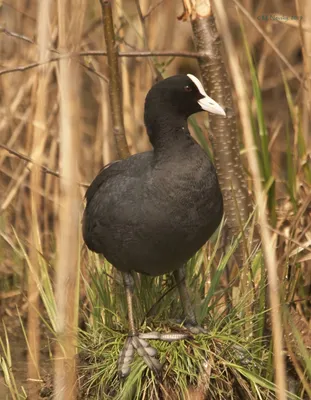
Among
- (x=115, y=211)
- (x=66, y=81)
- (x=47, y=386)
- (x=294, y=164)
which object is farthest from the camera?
(x=294, y=164)

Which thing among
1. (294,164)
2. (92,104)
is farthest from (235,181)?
(92,104)

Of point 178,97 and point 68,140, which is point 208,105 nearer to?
point 178,97

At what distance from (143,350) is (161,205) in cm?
46

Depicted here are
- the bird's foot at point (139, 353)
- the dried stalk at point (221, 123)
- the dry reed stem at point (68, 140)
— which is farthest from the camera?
the dried stalk at point (221, 123)

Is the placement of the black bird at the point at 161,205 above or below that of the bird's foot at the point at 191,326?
above

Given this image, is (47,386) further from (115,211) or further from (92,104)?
(92,104)

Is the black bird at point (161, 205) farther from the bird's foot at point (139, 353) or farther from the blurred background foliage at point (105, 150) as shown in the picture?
the blurred background foliage at point (105, 150)

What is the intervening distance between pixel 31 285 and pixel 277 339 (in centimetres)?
87

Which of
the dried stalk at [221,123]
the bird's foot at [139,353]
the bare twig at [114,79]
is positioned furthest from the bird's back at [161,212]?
the dried stalk at [221,123]

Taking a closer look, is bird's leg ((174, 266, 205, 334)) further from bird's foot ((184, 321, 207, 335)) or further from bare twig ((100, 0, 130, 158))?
bare twig ((100, 0, 130, 158))

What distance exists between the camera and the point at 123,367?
2.72 meters

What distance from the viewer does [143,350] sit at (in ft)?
8.88

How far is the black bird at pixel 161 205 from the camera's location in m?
2.71

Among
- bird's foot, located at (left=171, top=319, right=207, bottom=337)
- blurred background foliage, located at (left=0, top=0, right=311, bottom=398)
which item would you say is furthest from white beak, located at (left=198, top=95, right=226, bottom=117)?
bird's foot, located at (left=171, top=319, right=207, bottom=337)
